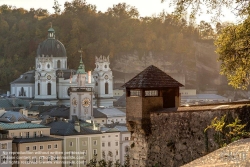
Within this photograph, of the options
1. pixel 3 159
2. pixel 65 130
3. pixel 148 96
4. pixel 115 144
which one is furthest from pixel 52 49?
pixel 148 96

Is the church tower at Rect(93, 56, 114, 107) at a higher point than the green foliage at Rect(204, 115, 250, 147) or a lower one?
higher

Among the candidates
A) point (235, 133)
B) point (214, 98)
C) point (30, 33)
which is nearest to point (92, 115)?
point (214, 98)

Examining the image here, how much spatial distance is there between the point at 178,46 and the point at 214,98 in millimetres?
29114

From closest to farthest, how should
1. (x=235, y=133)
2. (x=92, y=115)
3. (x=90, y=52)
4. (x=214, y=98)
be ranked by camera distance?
1. (x=235, y=133)
2. (x=92, y=115)
3. (x=214, y=98)
4. (x=90, y=52)

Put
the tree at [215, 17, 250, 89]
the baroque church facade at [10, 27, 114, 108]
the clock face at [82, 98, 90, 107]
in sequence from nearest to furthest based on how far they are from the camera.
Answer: the tree at [215, 17, 250, 89], the clock face at [82, 98, 90, 107], the baroque church facade at [10, 27, 114, 108]

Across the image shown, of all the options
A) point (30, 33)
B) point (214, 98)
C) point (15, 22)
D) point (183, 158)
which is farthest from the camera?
point (15, 22)

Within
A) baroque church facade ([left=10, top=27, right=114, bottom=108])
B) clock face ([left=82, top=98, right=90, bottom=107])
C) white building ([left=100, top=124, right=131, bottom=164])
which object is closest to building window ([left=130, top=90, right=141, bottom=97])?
white building ([left=100, top=124, right=131, bottom=164])

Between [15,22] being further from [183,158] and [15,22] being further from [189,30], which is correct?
[183,158]

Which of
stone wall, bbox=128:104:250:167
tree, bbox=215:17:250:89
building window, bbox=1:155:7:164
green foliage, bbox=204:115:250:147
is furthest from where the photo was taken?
building window, bbox=1:155:7:164

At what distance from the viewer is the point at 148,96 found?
16500 millimetres

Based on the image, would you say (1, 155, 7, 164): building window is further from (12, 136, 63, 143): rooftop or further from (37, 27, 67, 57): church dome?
(37, 27, 67, 57): church dome

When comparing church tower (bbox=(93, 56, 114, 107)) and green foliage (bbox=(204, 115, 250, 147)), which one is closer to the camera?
green foliage (bbox=(204, 115, 250, 147))

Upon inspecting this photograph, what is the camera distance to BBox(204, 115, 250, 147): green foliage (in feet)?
44.7

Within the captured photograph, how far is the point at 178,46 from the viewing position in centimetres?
14338
